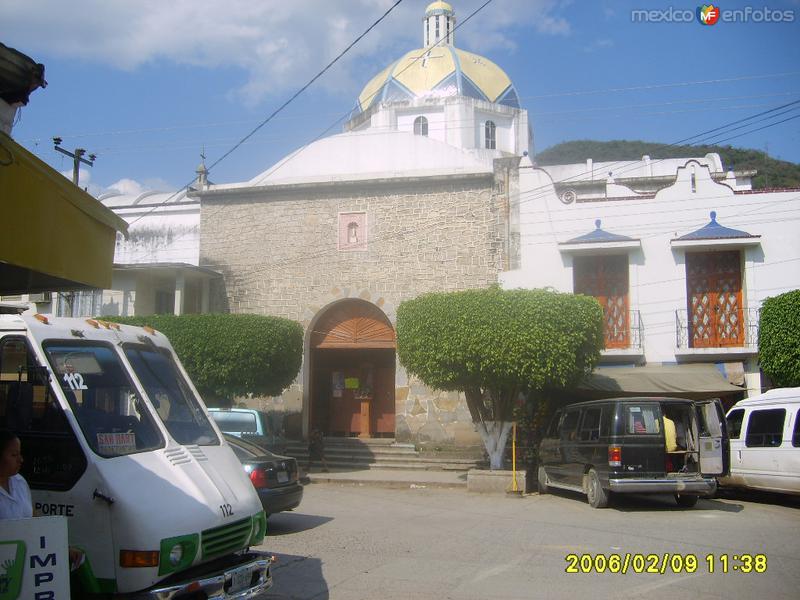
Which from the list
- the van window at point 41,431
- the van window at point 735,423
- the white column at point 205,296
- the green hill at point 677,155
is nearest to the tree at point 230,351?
the white column at point 205,296

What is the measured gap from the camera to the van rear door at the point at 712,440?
40.5ft

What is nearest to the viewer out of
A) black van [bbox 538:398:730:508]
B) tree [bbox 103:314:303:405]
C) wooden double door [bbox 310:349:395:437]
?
black van [bbox 538:398:730:508]

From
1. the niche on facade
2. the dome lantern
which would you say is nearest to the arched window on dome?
the dome lantern

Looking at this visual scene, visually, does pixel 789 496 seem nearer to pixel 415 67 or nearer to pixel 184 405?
pixel 184 405

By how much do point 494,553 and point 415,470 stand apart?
1119 centimetres

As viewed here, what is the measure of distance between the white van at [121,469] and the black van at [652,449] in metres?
7.71

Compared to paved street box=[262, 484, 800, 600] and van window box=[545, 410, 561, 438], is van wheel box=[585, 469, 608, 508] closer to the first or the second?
paved street box=[262, 484, 800, 600]

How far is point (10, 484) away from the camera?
4793 millimetres

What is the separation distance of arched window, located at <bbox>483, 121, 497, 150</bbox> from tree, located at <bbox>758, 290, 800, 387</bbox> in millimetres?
19141

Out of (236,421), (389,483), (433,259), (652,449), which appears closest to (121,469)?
(652,449)

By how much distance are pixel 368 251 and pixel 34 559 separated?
736 inches

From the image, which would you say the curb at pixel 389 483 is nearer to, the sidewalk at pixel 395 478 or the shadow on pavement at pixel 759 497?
the sidewalk at pixel 395 478

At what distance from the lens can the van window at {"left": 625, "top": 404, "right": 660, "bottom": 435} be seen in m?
12.4

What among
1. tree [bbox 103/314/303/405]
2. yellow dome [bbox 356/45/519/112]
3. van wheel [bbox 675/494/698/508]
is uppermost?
yellow dome [bbox 356/45/519/112]
